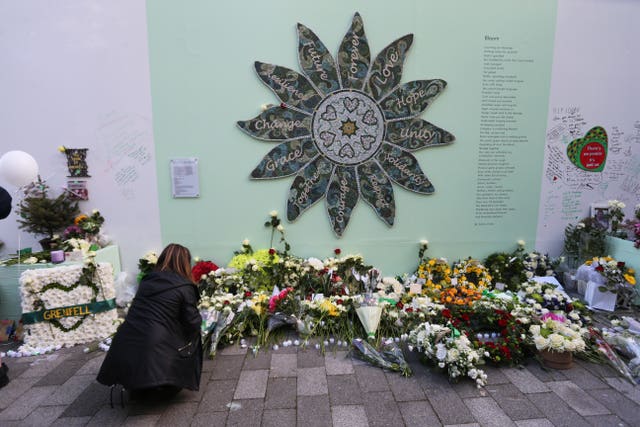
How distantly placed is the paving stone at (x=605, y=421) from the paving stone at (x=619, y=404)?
0.18ft

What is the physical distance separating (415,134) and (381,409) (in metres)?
3.38

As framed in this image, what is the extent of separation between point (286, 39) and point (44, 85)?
3094mm

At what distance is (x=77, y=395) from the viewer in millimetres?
2664

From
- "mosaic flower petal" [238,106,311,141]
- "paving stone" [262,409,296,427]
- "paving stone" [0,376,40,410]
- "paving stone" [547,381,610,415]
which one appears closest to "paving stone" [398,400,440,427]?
"paving stone" [262,409,296,427]

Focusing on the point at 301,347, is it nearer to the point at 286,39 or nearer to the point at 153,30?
the point at 286,39

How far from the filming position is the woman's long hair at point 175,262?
8.49 feet

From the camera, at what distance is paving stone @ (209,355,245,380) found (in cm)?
A: 289

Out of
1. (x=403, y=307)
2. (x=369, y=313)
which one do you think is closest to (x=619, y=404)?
(x=403, y=307)

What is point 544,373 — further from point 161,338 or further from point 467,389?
point 161,338

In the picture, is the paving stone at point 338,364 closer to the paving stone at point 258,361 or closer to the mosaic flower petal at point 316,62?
the paving stone at point 258,361

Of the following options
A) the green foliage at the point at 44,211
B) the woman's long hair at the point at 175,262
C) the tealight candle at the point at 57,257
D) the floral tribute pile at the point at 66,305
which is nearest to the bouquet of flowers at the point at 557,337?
the woman's long hair at the point at 175,262

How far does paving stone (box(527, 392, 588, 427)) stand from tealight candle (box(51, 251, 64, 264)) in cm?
473

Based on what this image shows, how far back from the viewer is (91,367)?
3.06m

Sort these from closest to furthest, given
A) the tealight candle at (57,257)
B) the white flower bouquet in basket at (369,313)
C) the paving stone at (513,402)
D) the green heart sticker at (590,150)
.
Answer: the paving stone at (513,402), the white flower bouquet in basket at (369,313), the tealight candle at (57,257), the green heart sticker at (590,150)
